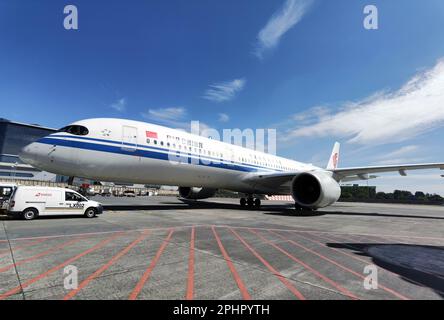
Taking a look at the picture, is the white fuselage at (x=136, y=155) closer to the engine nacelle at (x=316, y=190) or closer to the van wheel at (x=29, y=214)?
the van wheel at (x=29, y=214)

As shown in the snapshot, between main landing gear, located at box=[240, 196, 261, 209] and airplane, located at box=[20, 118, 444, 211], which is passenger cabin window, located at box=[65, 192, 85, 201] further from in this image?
main landing gear, located at box=[240, 196, 261, 209]

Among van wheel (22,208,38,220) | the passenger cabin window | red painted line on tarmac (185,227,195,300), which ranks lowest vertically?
red painted line on tarmac (185,227,195,300)

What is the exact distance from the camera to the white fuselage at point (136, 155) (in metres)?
12.4

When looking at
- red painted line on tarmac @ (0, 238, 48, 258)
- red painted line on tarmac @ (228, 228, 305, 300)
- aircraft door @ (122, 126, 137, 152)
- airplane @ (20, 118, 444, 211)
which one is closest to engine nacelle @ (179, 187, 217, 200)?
airplane @ (20, 118, 444, 211)

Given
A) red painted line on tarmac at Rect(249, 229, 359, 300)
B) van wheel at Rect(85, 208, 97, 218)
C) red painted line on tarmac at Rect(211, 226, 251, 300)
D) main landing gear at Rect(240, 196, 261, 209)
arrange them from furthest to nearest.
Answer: main landing gear at Rect(240, 196, 261, 209)
van wheel at Rect(85, 208, 97, 218)
red painted line on tarmac at Rect(249, 229, 359, 300)
red painted line on tarmac at Rect(211, 226, 251, 300)

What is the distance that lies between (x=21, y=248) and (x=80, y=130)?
8.19 metres

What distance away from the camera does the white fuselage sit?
40.8ft

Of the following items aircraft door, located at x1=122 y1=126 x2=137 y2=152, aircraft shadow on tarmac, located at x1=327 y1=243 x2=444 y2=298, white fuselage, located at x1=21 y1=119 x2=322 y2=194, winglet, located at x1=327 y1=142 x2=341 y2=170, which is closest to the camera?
aircraft shadow on tarmac, located at x1=327 y1=243 x2=444 y2=298

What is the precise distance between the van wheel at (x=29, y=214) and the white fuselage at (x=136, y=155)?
6.86 feet

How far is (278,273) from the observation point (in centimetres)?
475

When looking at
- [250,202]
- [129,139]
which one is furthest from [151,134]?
[250,202]

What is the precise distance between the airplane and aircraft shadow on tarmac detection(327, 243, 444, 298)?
8.22 meters
